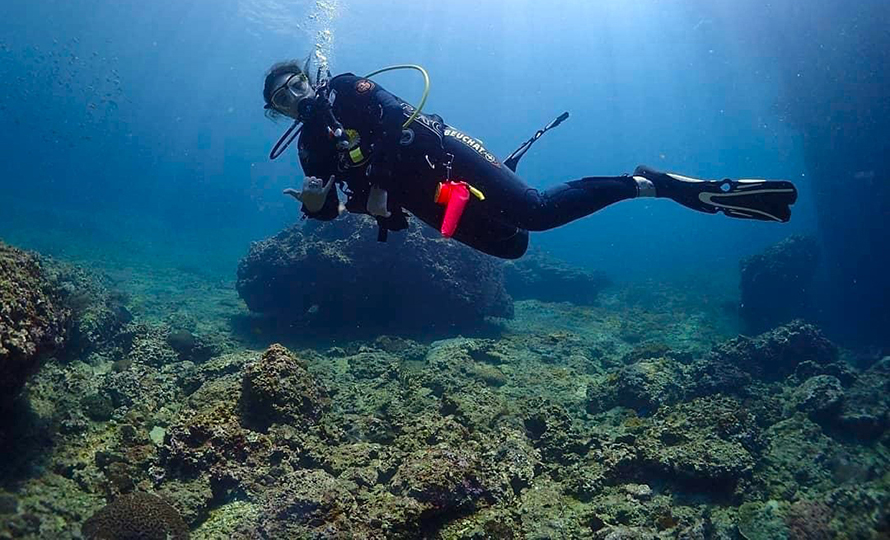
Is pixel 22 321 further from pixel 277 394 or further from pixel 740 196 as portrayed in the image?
pixel 740 196

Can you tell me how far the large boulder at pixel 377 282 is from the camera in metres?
13.5

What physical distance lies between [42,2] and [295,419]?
83264mm

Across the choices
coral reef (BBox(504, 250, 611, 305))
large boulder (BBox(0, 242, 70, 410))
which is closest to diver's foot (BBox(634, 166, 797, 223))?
large boulder (BBox(0, 242, 70, 410))

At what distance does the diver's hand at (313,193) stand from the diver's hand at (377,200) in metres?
0.43

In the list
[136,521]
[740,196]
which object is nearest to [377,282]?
[136,521]

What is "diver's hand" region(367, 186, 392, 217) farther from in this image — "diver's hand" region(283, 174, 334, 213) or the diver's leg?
the diver's leg

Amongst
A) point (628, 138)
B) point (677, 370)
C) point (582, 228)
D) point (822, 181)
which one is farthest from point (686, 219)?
point (677, 370)

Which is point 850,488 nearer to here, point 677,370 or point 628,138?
point 677,370

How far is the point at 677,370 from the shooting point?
1002 centimetres

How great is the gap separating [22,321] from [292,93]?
361 cm

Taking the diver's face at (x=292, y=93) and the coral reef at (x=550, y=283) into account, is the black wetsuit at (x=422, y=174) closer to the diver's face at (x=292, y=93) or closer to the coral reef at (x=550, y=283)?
the diver's face at (x=292, y=93)

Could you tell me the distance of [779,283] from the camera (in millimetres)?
21016

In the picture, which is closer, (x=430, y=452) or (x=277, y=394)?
(x=430, y=452)

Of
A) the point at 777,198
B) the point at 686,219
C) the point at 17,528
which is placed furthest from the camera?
the point at 686,219
